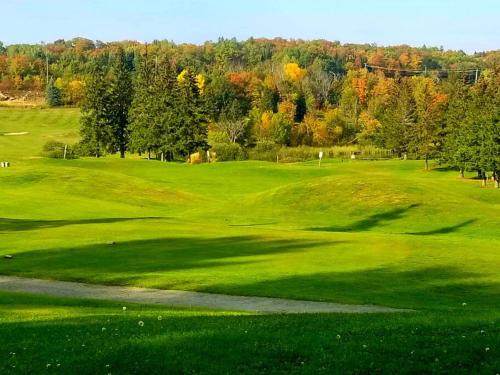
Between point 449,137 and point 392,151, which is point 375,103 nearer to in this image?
point 392,151

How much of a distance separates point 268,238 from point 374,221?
18.2m

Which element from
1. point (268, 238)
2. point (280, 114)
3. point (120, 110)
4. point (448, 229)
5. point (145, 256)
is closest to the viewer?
point (145, 256)

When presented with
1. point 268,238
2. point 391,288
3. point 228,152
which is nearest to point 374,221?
point 268,238

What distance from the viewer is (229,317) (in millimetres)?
16969

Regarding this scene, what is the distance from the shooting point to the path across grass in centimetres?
2083

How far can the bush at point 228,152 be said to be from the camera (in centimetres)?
12500

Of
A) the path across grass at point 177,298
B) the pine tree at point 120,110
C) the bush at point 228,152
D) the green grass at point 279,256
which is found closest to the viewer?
the green grass at point 279,256

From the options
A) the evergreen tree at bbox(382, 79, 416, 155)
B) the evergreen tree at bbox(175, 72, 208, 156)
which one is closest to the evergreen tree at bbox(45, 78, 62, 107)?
the evergreen tree at bbox(175, 72, 208, 156)

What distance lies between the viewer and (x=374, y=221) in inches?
1992

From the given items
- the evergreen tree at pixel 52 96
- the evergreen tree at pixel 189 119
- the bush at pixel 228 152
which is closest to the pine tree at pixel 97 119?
the evergreen tree at pixel 189 119

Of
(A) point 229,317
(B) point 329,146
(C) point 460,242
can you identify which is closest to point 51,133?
(B) point 329,146

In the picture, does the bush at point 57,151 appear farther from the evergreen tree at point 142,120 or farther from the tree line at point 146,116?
the evergreen tree at point 142,120

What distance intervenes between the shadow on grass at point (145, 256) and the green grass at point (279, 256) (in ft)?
0.31

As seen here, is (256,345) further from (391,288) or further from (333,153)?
(333,153)
